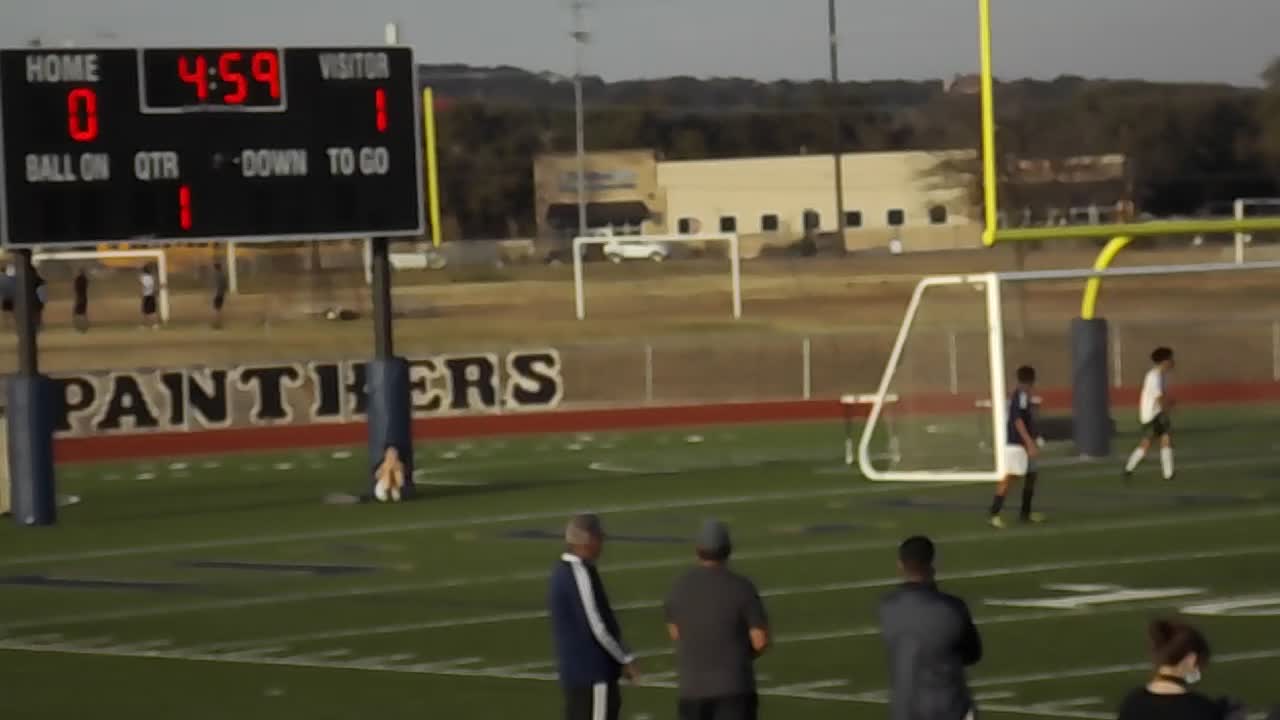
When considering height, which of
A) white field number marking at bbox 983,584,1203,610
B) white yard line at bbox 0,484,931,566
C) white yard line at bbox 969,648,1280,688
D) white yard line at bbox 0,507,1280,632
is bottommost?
white yard line at bbox 969,648,1280,688

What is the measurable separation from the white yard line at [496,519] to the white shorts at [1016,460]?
2.55 m

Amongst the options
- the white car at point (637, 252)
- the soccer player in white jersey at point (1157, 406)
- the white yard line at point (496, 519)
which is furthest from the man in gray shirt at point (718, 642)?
the white car at point (637, 252)

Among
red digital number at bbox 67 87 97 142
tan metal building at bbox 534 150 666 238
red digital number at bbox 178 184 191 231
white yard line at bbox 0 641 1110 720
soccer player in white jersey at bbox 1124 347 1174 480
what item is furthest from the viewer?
tan metal building at bbox 534 150 666 238

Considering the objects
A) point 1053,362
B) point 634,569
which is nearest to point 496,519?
point 634,569

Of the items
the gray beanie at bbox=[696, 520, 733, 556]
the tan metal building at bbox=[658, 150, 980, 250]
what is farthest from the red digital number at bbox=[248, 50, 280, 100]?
the tan metal building at bbox=[658, 150, 980, 250]

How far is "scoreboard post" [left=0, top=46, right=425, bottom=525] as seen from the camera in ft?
89.7

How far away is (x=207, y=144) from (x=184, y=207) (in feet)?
2.31

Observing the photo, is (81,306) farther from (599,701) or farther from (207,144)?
(599,701)

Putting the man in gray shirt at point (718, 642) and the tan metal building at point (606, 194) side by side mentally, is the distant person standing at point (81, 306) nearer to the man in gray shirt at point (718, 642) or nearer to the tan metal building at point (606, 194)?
the tan metal building at point (606, 194)

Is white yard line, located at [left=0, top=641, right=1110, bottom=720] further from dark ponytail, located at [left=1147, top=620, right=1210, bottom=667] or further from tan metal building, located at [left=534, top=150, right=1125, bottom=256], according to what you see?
tan metal building, located at [left=534, top=150, right=1125, bottom=256]

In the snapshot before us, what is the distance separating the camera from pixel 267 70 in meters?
28.1

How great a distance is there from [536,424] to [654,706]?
2754 centimetres

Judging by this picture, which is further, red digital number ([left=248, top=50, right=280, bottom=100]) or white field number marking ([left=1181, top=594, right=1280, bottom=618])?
red digital number ([left=248, top=50, right=280, bottom=100])

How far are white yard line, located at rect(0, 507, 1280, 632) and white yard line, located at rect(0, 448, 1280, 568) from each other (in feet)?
3.77
